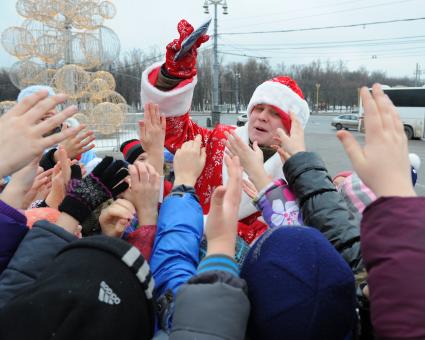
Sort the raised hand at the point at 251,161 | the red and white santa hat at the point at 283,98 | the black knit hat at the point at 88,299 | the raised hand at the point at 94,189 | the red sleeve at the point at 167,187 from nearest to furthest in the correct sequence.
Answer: the black knit hat at the point at 88,299
the raised hand at the point at 94,189
the raised hand at the point at 251,161
the red sleeve at the point at 167,187
the red and white santa hat at the point at 283,98

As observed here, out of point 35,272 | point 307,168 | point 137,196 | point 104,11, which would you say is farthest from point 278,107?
point 104,11

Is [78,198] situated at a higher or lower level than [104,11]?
lower

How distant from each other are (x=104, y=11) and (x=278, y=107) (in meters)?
9.19

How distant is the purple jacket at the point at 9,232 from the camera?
43.5 inches

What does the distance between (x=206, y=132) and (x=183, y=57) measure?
1.78ft

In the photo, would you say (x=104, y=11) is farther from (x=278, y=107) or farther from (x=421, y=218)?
(x=421, y=218)

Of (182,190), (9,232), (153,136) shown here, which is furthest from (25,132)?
(153,136)

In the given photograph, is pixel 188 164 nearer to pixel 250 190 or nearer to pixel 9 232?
pixel 250 190

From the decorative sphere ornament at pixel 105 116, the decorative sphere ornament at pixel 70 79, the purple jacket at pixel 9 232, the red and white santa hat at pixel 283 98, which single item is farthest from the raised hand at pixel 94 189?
the decorative sphere ornament at pixel 105 116

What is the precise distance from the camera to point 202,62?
5331 centimetres

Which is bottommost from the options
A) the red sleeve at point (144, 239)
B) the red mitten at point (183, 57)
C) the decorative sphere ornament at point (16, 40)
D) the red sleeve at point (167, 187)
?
the red sleeve at point (167, 187)

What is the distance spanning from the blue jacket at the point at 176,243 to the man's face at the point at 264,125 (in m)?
0.90

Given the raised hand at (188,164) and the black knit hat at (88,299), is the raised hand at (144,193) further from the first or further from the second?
the black knit hat at (88,299)

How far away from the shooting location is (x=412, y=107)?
62.9 ft
